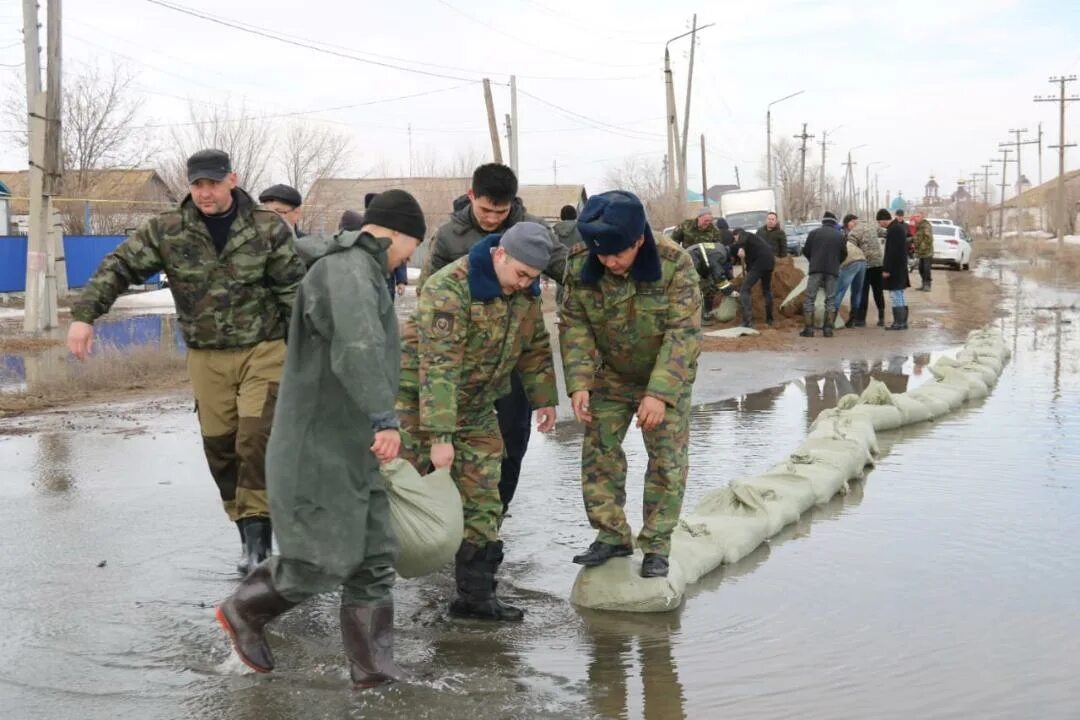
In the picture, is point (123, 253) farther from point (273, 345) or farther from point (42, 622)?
point (42, 622)

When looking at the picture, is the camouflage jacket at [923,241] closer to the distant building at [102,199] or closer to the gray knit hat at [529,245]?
the distant building at [102,199]

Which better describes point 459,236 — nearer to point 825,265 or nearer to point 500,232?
point 500,232

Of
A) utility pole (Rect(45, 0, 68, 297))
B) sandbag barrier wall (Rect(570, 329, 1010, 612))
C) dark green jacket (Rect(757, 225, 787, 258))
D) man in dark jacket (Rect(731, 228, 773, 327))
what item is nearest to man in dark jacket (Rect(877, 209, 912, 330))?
man in dark jacket (Rect(731, 228, 773, 327))

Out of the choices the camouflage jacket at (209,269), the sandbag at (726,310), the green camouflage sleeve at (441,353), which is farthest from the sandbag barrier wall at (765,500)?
the sandbag at (726,310)

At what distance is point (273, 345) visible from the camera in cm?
516

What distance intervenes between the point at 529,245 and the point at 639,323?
613mm

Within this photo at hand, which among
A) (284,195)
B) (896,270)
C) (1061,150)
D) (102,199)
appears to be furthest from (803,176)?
(284,195)

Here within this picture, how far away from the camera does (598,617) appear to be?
15.2 feet

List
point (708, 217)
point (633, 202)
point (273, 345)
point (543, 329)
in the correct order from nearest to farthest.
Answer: point (633, 202) < point (543, 329) < point (273, 345) < point (708, 217)

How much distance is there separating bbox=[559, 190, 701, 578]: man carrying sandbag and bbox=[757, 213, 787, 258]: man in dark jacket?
1235cm

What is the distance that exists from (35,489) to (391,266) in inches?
149

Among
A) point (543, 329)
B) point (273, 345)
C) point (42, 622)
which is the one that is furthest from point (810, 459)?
point (42, 622)

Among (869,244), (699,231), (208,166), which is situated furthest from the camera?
(869,244)

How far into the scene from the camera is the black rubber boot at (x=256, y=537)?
16.6ft
